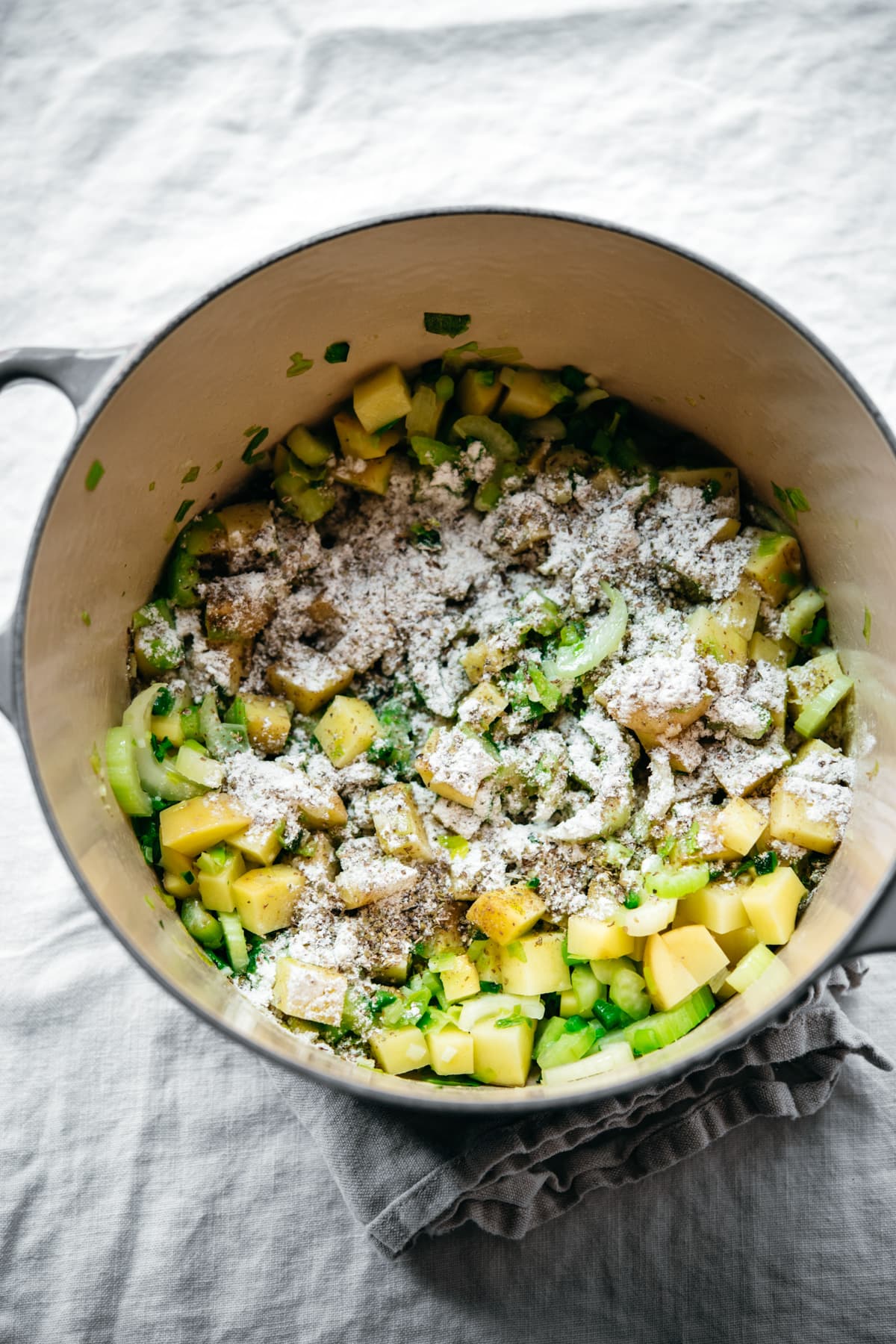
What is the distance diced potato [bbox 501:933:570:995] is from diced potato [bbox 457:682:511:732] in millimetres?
362

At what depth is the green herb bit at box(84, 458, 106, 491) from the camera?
151 cm

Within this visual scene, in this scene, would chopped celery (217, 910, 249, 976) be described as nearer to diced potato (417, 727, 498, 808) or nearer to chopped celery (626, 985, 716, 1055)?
diced potato (417, 727, 498, 808)

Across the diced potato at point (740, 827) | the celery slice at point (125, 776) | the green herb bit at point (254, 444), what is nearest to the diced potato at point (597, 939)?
the diced potato at point (740, 827)

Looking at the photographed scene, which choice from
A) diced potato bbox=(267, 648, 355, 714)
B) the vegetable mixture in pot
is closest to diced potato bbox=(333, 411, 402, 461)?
the vegetable mixture in pot

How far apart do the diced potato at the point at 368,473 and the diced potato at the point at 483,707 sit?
41 cm

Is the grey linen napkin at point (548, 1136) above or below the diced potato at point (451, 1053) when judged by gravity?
below

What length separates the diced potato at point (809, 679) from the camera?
1786 mm

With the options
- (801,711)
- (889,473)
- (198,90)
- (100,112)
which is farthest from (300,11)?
(801,711)

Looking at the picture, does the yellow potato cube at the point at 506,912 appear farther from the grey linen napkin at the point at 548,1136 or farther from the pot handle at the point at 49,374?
the pot handle at the point at 49,374

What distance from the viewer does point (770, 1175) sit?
6.28 feet

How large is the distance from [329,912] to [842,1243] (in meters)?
1.13

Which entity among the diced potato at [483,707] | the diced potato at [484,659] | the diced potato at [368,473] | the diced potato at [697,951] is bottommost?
the diced potato at [697,951]

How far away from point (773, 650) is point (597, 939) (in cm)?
59

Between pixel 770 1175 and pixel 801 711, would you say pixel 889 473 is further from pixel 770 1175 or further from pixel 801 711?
pixel 770 1175
